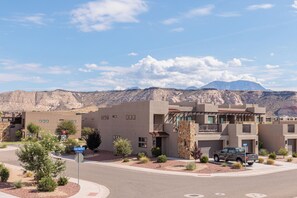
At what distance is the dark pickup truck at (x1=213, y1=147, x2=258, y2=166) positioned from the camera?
3872 centimetres

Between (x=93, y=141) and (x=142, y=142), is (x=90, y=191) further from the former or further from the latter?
(x=93, y=141)

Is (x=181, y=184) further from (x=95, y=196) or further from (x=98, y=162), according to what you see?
(x=98, y=162)

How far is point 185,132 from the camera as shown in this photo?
4325cm

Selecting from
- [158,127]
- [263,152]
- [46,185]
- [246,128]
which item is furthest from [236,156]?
[46,185]

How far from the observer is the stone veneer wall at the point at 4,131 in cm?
8356

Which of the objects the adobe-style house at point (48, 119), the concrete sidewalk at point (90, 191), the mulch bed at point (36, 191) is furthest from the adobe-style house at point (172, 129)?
the adobe-style house at point (48, 119)

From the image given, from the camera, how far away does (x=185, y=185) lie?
27.0 meters

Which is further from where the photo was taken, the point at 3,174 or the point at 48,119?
the point at 48,119

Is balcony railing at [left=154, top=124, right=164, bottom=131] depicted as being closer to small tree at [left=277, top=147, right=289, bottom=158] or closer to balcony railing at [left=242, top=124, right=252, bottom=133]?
balcony railing at [left=242, top=124, right=252, bottom=133]

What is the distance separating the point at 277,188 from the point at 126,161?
19019mm

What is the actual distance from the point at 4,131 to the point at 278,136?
196ft

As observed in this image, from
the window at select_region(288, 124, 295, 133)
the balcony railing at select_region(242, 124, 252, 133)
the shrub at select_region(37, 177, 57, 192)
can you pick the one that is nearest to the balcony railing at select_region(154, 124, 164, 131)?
the balcony railing at select_region(242, 124, 252, 133)

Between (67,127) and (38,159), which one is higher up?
(67,127)

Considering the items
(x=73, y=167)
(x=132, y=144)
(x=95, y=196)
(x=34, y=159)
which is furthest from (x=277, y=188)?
(x=132, y=144)
